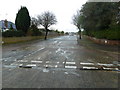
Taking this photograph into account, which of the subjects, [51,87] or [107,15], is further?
[107,15]

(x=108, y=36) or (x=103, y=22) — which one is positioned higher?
(x=103, y=22)

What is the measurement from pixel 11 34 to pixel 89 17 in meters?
15.4

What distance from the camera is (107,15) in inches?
811

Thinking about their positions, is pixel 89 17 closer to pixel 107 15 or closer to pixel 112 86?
pixel 107 15

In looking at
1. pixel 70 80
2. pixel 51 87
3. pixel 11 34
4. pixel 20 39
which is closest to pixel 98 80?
pixel 70 80

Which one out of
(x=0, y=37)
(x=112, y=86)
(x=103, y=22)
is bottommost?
(x=112, y=86)

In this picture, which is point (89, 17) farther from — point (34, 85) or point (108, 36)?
point (34, 85)

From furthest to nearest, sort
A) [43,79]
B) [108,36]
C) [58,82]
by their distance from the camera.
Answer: [108,36] < [43,79] < [58,82]

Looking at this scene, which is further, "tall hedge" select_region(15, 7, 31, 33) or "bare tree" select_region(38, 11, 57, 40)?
"bare tree" select_region(38, 11, 57, 40)

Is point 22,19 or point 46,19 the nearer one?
point 22,19

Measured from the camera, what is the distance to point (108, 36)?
18828 millimetres

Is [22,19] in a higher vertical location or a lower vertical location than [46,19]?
lower

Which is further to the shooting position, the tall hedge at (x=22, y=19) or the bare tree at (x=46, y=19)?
the bare tree at (x=46, y=19)

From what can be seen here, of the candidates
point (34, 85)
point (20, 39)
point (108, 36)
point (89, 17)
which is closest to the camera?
point (34, 85)
